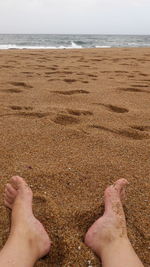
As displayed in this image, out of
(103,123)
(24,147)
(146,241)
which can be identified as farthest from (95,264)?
(103,123)

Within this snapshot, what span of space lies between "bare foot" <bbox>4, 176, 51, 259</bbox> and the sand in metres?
0.03

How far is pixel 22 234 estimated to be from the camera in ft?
3.56

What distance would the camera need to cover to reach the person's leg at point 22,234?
968mm

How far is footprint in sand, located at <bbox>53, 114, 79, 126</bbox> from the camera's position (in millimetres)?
2164

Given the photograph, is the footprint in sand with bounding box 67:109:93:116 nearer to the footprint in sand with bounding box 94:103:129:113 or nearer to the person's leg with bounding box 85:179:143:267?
the footprint in sand with bounding box 94:103:129:113

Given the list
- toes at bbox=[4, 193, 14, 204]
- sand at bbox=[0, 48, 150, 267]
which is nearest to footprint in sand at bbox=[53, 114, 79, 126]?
sand at bbox=[0, 48, 150, 267]

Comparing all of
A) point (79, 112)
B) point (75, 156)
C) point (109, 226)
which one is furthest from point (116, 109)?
point (109, 226)

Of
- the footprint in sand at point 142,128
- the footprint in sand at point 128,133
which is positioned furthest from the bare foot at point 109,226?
the footprint in sand at point 142,128

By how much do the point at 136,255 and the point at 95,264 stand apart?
154mm

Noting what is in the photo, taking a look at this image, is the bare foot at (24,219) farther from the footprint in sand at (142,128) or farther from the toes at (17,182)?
the footprint in sand at (142,128)

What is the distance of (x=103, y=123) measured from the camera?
215 cm

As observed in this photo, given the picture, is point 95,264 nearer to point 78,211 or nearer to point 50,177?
point 78,211

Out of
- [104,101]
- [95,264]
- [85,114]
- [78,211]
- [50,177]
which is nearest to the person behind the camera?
[95,264]

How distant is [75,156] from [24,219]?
0.59 m
